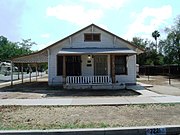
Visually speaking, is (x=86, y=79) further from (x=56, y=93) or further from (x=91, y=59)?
(x=56, y=93)

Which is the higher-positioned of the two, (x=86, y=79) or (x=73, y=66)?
(x=73, y=66)

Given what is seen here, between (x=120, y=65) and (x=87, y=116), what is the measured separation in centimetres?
1526

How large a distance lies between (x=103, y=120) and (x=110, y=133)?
1.63 m

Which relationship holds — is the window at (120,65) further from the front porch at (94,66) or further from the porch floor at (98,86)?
the porch floor at (98,86)

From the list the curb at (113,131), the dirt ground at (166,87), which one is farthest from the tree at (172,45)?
the curb at (113,131)

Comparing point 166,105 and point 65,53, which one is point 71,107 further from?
point 65,53

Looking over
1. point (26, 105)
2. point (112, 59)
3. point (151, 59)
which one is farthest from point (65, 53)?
point (151, 59)

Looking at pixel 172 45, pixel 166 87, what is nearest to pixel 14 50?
pixel 172 45

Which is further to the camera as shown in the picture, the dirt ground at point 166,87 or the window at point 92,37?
the window at point 92,37

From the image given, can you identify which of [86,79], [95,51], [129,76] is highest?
[95,51]

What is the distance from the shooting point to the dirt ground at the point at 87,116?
8891 mm

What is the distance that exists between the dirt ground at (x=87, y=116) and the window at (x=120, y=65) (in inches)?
491

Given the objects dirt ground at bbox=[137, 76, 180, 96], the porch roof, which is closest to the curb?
dirt ground at bbox=[137, 76, 180, 96]

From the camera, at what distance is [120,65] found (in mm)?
25250
